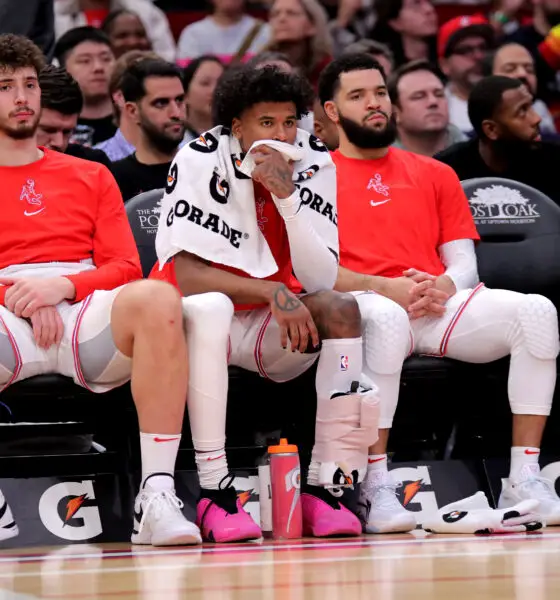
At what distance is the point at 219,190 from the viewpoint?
4.98 metres

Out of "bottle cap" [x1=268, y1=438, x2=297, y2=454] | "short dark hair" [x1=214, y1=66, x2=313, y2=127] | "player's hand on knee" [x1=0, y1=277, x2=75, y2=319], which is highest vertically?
"short dark hair" [x1=214, y1=66, x2=313, y2=127]

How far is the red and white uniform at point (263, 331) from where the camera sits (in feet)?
16.2

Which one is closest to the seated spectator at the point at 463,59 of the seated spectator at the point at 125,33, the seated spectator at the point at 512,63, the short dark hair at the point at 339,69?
the seated spectator at the point at 512,63

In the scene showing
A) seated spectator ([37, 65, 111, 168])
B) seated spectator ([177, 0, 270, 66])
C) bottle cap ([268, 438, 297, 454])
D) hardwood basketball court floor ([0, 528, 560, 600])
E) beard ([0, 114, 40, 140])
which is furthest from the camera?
seated spectator ([177, 0, 270, 66])

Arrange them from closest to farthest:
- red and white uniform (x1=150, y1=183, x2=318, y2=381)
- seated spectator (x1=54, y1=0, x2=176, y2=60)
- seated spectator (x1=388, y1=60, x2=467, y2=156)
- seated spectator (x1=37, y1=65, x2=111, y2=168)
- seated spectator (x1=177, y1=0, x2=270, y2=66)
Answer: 1. red and white uniform (x1=150, y1=183, x2=318, y2=381)
2. seated spectator (x1=37, y1=65, x2=111, y2=168)
3. seated spectator (x1=388, y1=60, x2=467, y2=156)
4. seated spectator (x1=54, y1=0, x2=176, y2=60)
5. seated spectator (x1=177, y1=0, x2=270, y2=66)

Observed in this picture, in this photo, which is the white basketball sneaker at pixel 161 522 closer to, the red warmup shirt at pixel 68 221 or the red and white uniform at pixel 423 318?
the red warmup shirt at pixel 68 221

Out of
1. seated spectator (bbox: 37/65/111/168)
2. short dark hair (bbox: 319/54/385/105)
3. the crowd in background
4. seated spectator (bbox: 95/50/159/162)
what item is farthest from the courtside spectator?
short dark hair (bbox: 319/54/385/105)

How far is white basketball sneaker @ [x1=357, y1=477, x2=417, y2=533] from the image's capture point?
4.76m

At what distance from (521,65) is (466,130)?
0.57 m

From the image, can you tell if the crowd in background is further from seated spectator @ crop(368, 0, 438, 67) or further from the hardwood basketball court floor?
the hardwood basketball court floor

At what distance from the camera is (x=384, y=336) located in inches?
196

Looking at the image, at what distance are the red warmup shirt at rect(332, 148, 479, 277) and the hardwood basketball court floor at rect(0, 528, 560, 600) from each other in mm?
1460

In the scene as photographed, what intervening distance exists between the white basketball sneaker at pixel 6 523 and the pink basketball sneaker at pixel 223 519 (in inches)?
25.0

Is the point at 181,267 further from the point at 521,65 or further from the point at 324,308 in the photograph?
the point at 521,65
